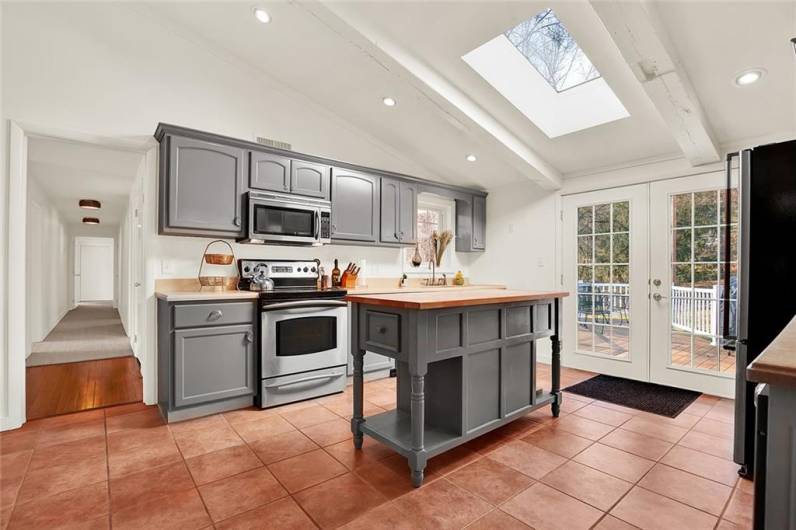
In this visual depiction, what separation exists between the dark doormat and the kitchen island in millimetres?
1087

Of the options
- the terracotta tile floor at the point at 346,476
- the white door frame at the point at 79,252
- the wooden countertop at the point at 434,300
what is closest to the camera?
the terracotta tile floor at the point at 346,476

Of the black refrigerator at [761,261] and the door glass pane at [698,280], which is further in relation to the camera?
the door glass pane at [698,280]

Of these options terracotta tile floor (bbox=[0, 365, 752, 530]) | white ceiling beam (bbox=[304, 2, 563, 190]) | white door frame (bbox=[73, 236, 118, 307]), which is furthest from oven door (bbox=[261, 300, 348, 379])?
white door frame (bbox=[73, 236, 118, 307])

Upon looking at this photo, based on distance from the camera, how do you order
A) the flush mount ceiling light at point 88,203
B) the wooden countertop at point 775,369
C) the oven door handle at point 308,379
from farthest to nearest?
1. the flush mount ceiling light at point 88,203
2. the oven door handle at point 308,379
3. the wooden countertop at point 775,369

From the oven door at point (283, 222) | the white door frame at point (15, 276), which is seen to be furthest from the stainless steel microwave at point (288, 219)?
the white door frame at point (15, 276)

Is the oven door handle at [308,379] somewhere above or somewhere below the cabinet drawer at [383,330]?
below

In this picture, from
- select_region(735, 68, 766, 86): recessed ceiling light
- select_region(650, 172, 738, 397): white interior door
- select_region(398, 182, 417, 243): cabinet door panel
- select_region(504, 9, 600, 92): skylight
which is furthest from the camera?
select_region(398, 182, 417, 243): cabinet door panel

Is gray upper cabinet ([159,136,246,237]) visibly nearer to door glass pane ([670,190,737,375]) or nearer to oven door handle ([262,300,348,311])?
oven door handle ([262,300,348,311])

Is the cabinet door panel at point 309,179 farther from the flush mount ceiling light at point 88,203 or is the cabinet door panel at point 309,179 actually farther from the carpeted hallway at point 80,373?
the flush mount ceiling light at point 88,203

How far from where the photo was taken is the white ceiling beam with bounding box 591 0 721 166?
81.8 inches

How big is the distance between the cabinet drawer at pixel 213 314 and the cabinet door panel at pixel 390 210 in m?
1.70

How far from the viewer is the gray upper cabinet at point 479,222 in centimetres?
518

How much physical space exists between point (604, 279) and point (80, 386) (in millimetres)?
5212

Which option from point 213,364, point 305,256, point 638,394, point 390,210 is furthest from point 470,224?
point 213,364
